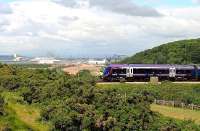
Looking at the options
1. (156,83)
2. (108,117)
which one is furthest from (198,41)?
(108,117)

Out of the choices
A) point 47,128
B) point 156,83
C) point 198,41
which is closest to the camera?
point 47,128

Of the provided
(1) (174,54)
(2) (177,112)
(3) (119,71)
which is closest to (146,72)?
(3) (119,71)

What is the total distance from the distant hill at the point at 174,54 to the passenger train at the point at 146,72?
43.7m

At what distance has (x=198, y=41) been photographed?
135 metres

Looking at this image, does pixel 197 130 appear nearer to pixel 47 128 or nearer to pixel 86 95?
pixel 86 95

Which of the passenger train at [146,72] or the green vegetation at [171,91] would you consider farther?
the passenger train at [146,72]

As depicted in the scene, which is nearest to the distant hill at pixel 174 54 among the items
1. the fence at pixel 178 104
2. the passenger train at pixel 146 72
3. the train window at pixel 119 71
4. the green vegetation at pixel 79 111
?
the passenger train at pixel 146 72

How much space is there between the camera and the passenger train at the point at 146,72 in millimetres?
65188

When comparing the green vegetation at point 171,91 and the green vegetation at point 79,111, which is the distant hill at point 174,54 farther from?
the green vegetation at point 79,111

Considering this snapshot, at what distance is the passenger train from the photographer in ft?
214

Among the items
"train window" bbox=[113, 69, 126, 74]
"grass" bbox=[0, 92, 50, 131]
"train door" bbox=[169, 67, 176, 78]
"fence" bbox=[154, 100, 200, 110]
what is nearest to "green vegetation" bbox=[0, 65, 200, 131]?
"grass" bbox=[0, 92, 50, 131]

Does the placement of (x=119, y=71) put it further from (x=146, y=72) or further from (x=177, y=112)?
(x=177, y=112)

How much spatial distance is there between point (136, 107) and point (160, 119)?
184cm

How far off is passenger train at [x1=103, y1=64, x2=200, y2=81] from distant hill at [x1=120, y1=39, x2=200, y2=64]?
43734 millimetres
